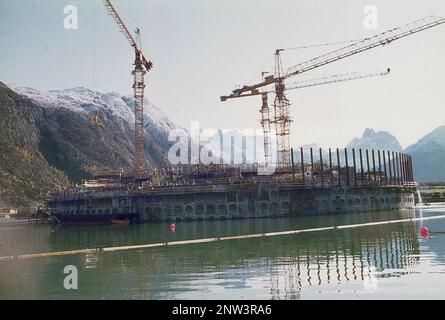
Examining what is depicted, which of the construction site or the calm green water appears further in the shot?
the construction site

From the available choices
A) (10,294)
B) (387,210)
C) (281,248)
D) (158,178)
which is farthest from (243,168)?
(10,294)

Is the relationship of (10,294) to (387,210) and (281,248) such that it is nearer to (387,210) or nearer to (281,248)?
(281,248)

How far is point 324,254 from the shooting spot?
31.8 m

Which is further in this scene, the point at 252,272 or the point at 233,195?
the point at 233,195

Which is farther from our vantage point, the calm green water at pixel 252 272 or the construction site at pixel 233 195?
the construction site at pixel 233 195

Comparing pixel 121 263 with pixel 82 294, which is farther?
pixel 121 263

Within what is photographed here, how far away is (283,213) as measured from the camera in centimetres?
8825
